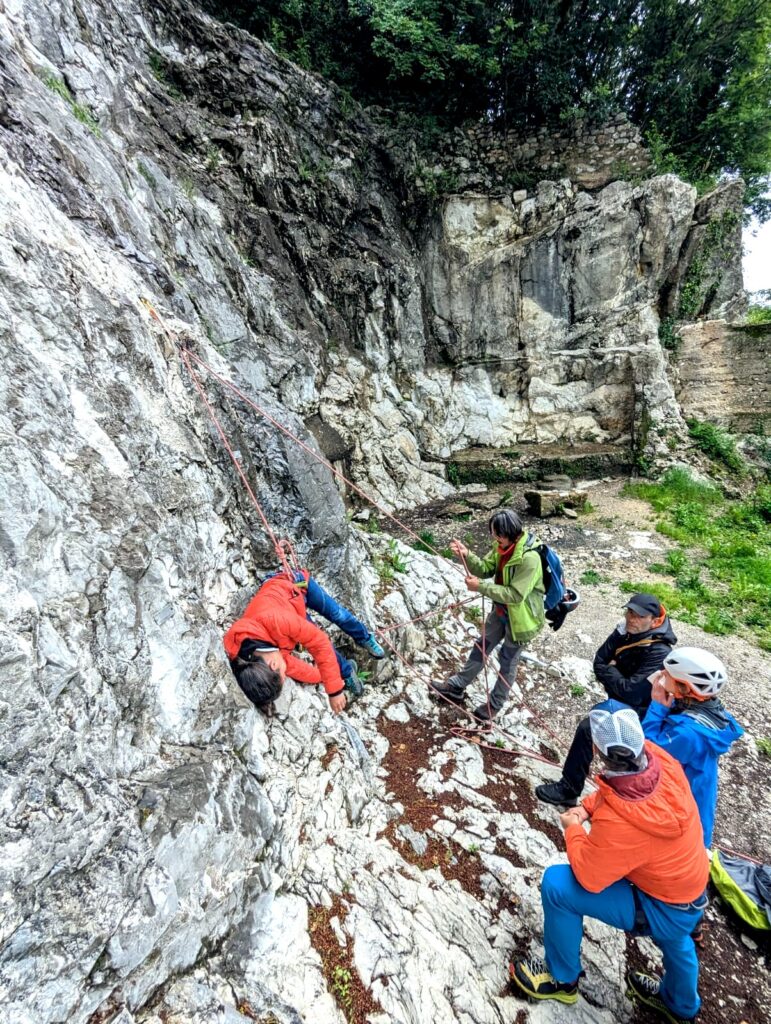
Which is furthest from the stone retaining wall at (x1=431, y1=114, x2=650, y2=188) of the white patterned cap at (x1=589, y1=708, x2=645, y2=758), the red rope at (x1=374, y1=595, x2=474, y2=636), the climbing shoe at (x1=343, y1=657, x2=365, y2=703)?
the white patterned cap at (x1=589, y1=708, x2=645, y2=758)

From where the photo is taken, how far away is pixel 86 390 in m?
3.29

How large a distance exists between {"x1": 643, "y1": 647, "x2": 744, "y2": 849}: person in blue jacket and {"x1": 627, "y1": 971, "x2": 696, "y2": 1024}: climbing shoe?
1027 mm

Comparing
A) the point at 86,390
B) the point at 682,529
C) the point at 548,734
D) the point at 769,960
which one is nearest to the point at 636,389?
the point at 682,529

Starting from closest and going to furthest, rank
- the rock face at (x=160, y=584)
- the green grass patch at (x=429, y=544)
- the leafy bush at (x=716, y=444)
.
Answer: the rock face at (x=160, y=584) → the green grass patch at (x=429, y=544) → the leafy bush at (x=716, y=444)

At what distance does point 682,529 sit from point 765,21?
48.0 feet

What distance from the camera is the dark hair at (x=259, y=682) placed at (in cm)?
336

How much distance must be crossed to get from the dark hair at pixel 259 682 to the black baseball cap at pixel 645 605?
304 cm

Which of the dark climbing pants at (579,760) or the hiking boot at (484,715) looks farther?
the hiking boot at (484,715)

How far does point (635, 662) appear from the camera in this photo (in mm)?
3555

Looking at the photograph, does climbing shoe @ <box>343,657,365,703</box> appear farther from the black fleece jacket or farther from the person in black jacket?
the black fleece jacket

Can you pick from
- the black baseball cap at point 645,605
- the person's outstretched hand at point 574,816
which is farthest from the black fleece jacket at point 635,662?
the person's outstretched hand at point 574,816

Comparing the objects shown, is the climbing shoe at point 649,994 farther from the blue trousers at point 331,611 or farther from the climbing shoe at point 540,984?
the blue trousers at point 331,611

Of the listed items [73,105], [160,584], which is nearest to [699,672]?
[160,584]

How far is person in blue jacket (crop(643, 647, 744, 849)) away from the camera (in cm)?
256
